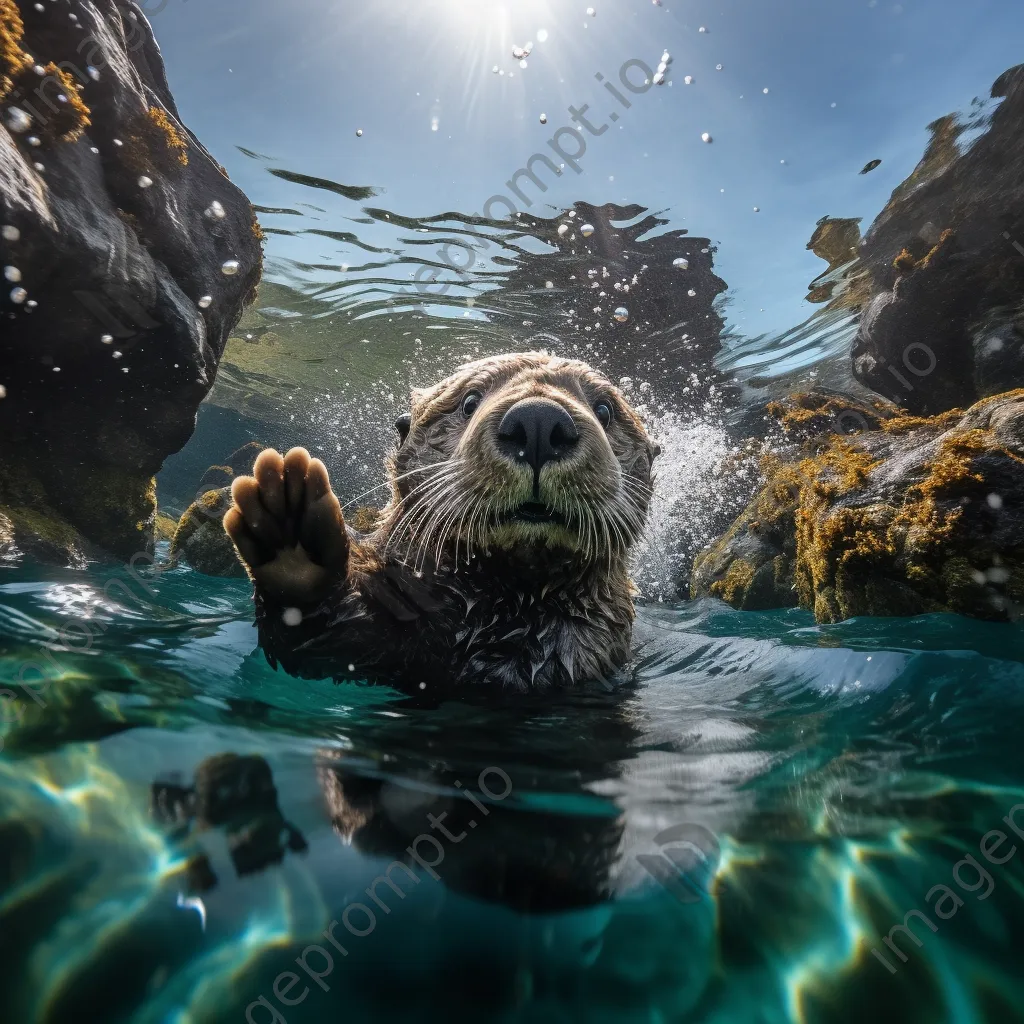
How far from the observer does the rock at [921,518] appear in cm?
354

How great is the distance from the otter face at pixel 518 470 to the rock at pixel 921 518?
6.09ft

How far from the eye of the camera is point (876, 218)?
1151cm

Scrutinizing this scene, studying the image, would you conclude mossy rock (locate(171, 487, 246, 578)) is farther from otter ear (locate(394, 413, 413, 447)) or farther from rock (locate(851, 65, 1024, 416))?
rock (locate(851, 65, 1024, 416))

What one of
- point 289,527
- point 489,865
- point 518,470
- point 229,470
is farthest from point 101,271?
point 229,470

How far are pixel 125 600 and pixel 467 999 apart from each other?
4274 millimetres

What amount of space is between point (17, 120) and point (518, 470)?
589 cm

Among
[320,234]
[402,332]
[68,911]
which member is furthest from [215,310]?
[402,332]

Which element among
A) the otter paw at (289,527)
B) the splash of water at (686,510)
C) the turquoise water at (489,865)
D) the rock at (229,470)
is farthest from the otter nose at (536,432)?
the rock at (229,470)

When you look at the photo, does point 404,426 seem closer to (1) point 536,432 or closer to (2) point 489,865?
(1) point 536,432

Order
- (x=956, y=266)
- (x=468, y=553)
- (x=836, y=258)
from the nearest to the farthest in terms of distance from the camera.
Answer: (x=468, y=553)
(x=956, y=266)
(x=836, y=258)

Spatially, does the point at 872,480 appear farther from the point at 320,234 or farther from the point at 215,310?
the point at 320,234

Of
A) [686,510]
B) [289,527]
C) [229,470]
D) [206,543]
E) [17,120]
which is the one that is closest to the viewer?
[289,527]

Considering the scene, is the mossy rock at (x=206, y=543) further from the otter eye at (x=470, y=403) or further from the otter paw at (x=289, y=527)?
the otter paw at (x=289, y=527)

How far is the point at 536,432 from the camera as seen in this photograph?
2.44 metres
